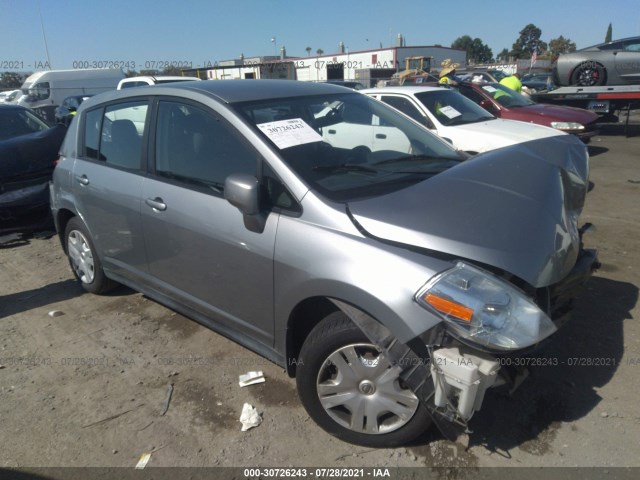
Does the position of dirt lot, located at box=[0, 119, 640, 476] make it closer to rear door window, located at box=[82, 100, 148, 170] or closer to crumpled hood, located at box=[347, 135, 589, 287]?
crumpled hood, located at box=[347, 135, 589, 287]

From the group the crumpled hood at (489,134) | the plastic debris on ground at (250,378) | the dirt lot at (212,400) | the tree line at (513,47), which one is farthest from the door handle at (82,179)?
the tree line at (513,47)

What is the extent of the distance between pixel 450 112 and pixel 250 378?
5601mm

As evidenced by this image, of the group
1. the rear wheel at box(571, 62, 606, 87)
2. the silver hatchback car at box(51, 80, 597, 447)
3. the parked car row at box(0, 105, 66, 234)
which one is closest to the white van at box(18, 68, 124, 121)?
the parked car row at box(0, 105, 66, 234)

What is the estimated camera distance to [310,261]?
228 centimetres

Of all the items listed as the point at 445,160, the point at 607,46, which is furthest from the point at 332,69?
the point at 445,160

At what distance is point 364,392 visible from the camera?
2312mm

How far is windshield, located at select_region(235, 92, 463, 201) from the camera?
8.29 ft

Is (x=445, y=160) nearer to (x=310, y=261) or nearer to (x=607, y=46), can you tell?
(x=310, y=261)

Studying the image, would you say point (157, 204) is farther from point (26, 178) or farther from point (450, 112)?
point (450, 112)

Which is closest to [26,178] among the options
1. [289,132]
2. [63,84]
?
[289,132]

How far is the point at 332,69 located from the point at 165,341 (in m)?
38.0

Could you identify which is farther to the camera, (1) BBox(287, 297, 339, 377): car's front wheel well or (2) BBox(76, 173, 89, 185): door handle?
(2) BBox(76, 173, 89, 185): door handle

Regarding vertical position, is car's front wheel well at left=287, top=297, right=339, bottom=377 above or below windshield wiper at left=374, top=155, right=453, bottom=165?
below

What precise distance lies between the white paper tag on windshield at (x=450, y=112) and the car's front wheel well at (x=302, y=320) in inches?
216
